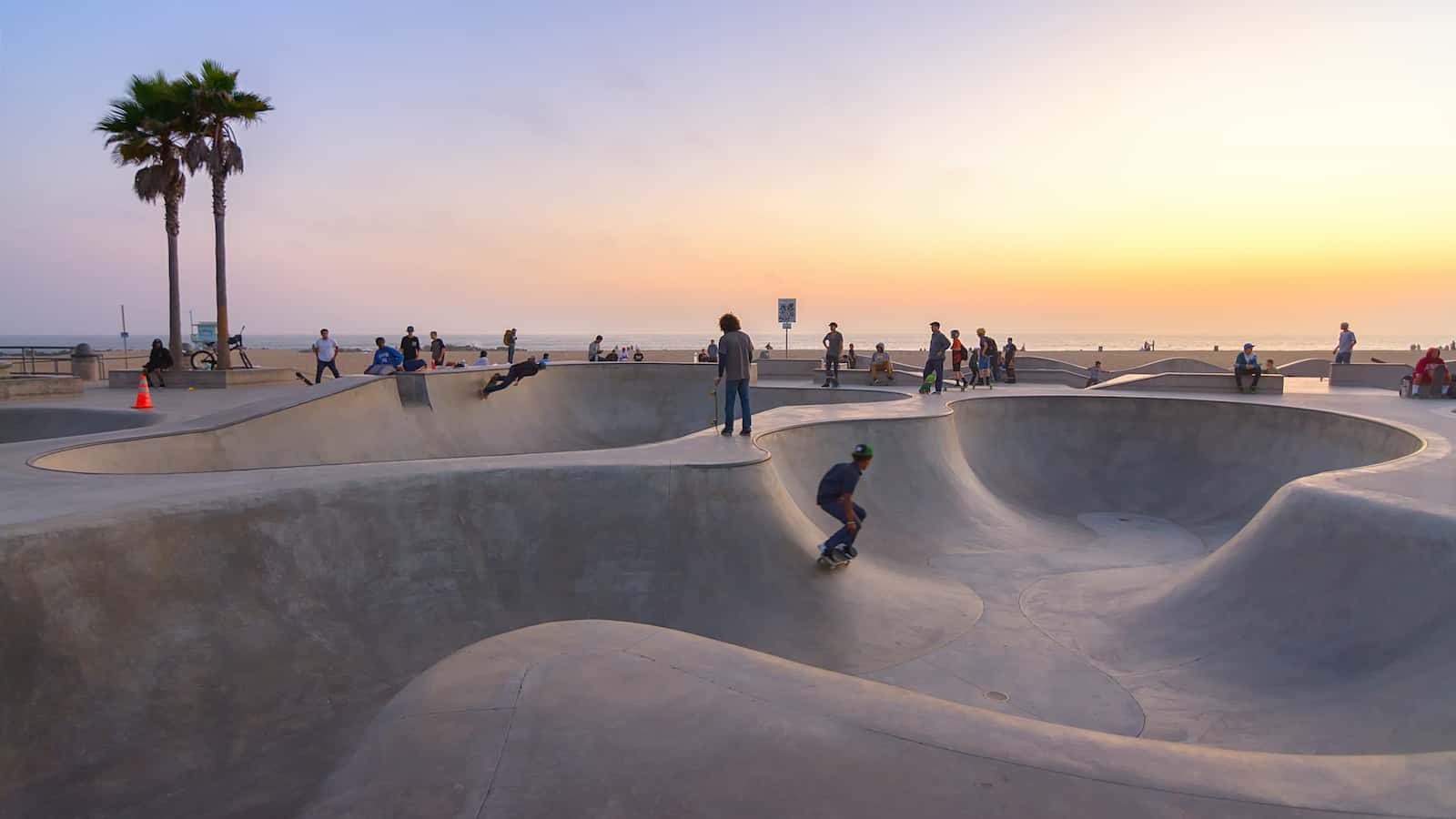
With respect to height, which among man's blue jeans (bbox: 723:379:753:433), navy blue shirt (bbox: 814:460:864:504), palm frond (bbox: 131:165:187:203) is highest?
palm frond (bbox: 131:165:187:203)

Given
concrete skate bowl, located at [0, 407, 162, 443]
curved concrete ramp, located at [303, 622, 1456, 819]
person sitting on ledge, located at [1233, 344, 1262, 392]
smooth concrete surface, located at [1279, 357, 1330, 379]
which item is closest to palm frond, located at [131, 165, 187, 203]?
concrete skate bowl, located at [0, 407, 162, 443]

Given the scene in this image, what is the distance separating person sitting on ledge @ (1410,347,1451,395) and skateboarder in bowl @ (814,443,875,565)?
1728 centimetres

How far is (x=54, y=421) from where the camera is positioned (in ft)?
45.9

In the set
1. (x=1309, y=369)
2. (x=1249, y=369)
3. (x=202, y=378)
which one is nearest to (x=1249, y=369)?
(x=1249, y=369)

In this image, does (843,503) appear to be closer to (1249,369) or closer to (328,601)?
(328,601)

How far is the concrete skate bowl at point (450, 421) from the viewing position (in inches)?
369

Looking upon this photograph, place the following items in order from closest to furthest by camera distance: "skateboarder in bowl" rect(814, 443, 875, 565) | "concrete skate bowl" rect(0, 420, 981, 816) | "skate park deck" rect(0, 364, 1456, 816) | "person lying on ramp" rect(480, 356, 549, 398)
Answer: "skate park deck" rect(0, 364, 1456, 816), "concrete skate bowl" rect(0, 420, 981, 816), "skateboarder in bowl" rect(814, 443, 875, 565), "person lying on ramp" rect(480, 356, 549, 398)

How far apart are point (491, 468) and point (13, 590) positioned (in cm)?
338

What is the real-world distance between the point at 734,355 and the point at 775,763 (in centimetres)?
721

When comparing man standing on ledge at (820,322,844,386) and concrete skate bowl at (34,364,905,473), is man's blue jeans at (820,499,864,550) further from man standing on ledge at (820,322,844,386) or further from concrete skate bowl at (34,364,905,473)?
man standing on ledge at (820,322,844,386)

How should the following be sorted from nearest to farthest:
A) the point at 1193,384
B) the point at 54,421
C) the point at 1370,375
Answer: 1. the point at 54,421
2. the point at 1193,384
3. the point at 1370,375

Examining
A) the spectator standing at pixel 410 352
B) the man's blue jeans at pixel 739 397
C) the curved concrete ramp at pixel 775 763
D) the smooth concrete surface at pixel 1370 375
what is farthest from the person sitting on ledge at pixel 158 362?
the smooth concrete surface at pixel 1370 375

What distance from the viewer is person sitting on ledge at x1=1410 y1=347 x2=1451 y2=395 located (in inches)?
666

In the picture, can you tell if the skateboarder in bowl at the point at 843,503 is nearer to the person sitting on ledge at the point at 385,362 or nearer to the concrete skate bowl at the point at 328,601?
the concrete skate bowl at the point at 328,601
